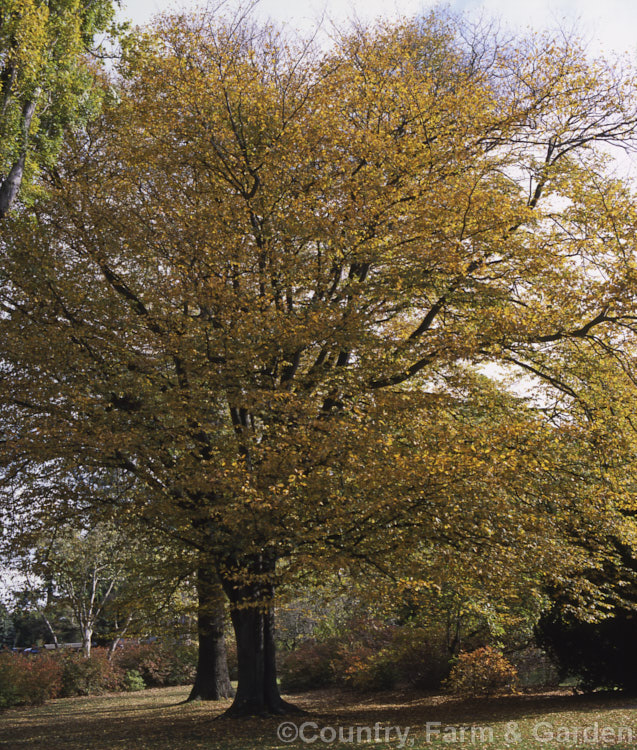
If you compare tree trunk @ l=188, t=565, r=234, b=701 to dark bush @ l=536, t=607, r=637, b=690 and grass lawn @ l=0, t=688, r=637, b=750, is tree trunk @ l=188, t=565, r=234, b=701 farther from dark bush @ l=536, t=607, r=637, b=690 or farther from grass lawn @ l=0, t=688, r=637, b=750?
dark bush @ l=536, t=607, r=637, b=690

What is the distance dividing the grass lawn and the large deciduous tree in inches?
64.0

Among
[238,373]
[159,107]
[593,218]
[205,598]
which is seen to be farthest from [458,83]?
[205,598]

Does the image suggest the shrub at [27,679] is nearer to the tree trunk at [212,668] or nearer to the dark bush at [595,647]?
the tree trunk at [212,668]

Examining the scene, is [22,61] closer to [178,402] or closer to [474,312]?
[178,402]

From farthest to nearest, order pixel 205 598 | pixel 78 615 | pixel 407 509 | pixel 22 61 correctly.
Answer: pixel 78 615 → pixel 205 598 → pixel 22 61 → pixel 407 509

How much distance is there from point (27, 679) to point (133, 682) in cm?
553

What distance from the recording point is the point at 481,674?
14406 mm

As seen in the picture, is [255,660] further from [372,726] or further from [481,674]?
[481,674]

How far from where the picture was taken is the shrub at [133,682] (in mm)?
23906

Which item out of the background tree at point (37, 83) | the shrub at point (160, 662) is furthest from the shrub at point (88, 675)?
the background tree at point (37, 83)

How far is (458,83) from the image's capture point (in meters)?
12.6

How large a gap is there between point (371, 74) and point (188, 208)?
4.26m

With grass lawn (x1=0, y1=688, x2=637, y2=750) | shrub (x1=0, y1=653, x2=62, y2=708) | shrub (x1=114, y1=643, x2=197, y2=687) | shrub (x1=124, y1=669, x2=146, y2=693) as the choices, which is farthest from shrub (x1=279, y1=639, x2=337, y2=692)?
shrub (x1=0, y1=653, x2=62, y2=708)

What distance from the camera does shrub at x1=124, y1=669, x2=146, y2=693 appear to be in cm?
2391
